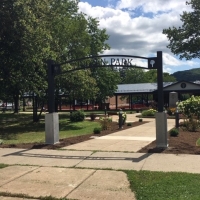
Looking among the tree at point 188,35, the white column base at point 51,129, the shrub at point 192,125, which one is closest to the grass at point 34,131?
the white column base at point 51,129

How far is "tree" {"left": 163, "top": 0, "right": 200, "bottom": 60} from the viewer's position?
3703cm

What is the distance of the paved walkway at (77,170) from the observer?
5.34 metres

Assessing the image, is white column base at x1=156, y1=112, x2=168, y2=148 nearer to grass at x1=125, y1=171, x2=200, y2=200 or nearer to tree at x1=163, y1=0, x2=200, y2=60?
grass at x1=125, y1=171, x2=200, y2=200

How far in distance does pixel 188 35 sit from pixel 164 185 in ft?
115

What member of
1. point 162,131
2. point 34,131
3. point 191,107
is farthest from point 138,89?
point 162,131

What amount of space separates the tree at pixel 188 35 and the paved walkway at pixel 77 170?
102 ft

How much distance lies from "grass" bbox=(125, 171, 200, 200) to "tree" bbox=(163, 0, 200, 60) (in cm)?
3354

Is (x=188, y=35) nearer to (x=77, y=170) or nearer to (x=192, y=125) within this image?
(x=192, y=125)

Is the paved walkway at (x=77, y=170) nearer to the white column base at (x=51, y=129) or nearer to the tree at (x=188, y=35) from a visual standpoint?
the white column base at (x=51, y=129)

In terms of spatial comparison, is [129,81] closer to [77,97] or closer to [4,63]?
[77,97]

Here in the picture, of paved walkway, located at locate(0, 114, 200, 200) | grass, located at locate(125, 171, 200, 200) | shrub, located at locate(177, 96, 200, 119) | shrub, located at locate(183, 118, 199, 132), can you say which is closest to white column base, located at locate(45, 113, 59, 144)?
paved walkway, located at locate(0, 114, 200, 200)

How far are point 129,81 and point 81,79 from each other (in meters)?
69.5

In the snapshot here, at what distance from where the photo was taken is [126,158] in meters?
8.06

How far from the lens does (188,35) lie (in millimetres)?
37969
